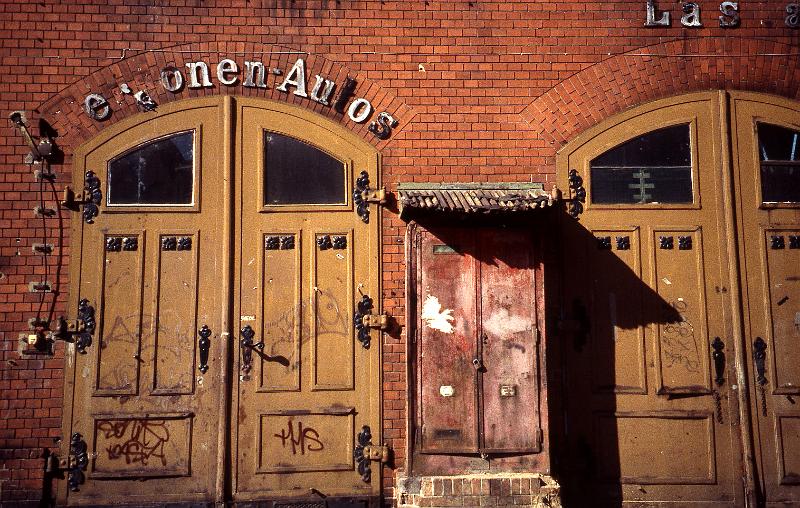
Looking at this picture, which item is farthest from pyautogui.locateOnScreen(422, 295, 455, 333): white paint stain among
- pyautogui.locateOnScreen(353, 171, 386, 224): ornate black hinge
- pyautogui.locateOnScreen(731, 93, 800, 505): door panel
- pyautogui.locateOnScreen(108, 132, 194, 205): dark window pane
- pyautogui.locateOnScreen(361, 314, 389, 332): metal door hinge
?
pyautogui.locateOnScreen(731, 93, 800, 505): door panel

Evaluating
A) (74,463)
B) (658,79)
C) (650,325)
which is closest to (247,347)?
(74,463)

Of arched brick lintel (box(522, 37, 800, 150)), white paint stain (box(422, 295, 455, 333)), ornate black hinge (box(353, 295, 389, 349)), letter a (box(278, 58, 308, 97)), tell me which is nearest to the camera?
white paint stain (box(422, 295, 455, 333))

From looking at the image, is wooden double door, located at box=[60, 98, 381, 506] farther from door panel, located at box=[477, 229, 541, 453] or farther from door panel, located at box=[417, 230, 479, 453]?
door panel, located at box=[477, 229, 541, 453]

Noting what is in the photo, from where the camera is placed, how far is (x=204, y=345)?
20.4 ft

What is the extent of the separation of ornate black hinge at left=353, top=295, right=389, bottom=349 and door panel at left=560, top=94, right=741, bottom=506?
1.81 meters

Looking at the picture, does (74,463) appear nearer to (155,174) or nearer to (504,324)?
(155,174)

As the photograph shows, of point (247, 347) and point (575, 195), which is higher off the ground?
point (575, 195)

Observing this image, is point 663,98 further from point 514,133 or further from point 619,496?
point 619,496

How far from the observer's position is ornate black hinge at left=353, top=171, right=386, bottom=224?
6359 mm

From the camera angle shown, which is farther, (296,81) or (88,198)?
(296,81)

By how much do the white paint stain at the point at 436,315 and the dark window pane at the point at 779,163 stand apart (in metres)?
3.40

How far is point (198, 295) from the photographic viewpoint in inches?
246

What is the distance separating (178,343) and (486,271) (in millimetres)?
2893

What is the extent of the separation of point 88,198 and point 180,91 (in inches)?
52.3
